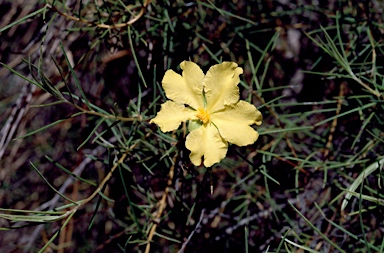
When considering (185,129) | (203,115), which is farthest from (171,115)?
(185,129)

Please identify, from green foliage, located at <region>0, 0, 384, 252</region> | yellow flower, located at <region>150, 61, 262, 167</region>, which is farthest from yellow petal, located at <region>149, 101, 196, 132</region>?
green foliage, located at <region>0, 0, 384, 252</region>

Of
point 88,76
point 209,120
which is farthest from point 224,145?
point 88,76

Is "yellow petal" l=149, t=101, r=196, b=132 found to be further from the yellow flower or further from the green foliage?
the green foliage

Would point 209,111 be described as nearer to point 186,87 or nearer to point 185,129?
point 186,87

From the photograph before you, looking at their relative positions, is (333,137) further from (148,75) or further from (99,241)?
(99,241)

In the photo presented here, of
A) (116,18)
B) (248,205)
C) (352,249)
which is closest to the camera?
(116,18)

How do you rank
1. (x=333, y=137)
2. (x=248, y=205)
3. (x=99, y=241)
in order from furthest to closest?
(x=99, y=241), (x=248, y=205), (x=333, y=137)

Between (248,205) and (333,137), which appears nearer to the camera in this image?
(333,137)
